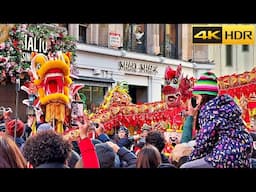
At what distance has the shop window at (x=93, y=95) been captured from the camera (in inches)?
156

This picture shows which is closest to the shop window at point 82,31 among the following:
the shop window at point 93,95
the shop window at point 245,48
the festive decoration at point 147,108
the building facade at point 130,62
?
the building facade at point 130,62

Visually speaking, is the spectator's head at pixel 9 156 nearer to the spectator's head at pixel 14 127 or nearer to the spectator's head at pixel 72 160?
the spectator's head at pixel 72 160

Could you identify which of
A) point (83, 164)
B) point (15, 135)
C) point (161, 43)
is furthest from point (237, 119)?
point (161, 43)

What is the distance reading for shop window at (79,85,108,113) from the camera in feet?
13.0

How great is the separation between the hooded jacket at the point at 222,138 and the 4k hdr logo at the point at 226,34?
0.55 meters

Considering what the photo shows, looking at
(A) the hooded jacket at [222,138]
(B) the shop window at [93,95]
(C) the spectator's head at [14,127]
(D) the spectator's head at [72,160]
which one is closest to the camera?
(A) the hooded jacket at [222,138]

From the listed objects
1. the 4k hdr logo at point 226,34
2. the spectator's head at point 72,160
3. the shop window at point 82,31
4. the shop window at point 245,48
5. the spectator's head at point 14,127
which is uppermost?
the shop window at point 82,31

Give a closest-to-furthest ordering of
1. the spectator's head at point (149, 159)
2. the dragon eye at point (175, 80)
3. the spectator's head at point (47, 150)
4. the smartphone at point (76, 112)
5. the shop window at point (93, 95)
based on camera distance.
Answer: the spectator's head at point (47, 150) < the spectator's head at point (149, 159) < the smartphone at point (76, 112) < the shop window at point (93, 95) < the dragon eye at point (175, 80)

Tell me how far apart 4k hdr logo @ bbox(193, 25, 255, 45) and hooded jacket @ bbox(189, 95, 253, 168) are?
553 mm

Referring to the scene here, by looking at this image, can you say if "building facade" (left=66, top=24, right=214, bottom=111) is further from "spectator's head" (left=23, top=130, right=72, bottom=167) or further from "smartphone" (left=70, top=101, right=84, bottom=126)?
"spectator's head" (left=23, top=130, right=72, bottom=167)

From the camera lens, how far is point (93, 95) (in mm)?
4121
